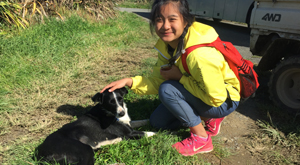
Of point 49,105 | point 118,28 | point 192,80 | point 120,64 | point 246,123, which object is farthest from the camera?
point 118,28

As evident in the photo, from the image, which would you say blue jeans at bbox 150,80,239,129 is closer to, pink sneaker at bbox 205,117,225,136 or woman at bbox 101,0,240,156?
woman at bbox 101,0,240,156

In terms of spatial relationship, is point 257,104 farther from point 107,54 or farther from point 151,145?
point 107,54

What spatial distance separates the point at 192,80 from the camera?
2.31 metres

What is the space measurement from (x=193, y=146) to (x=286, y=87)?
189cm

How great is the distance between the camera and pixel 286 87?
3.27m

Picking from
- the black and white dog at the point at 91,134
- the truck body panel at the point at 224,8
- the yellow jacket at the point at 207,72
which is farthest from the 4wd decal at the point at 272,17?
the truck body panel at the point at 224,8

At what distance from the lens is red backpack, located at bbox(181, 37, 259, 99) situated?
7.09 ft

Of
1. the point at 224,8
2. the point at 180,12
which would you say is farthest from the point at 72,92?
the point at 224,8

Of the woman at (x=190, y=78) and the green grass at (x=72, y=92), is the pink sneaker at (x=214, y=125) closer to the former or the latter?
the woman at (x=190, y=78)

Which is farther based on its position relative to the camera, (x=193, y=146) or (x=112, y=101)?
(x=112, y=101)

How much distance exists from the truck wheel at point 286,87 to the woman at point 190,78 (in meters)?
1.20

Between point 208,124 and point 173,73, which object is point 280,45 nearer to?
point 208,124

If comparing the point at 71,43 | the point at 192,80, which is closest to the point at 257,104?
the point at 192,80

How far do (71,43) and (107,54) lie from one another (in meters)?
1.03
